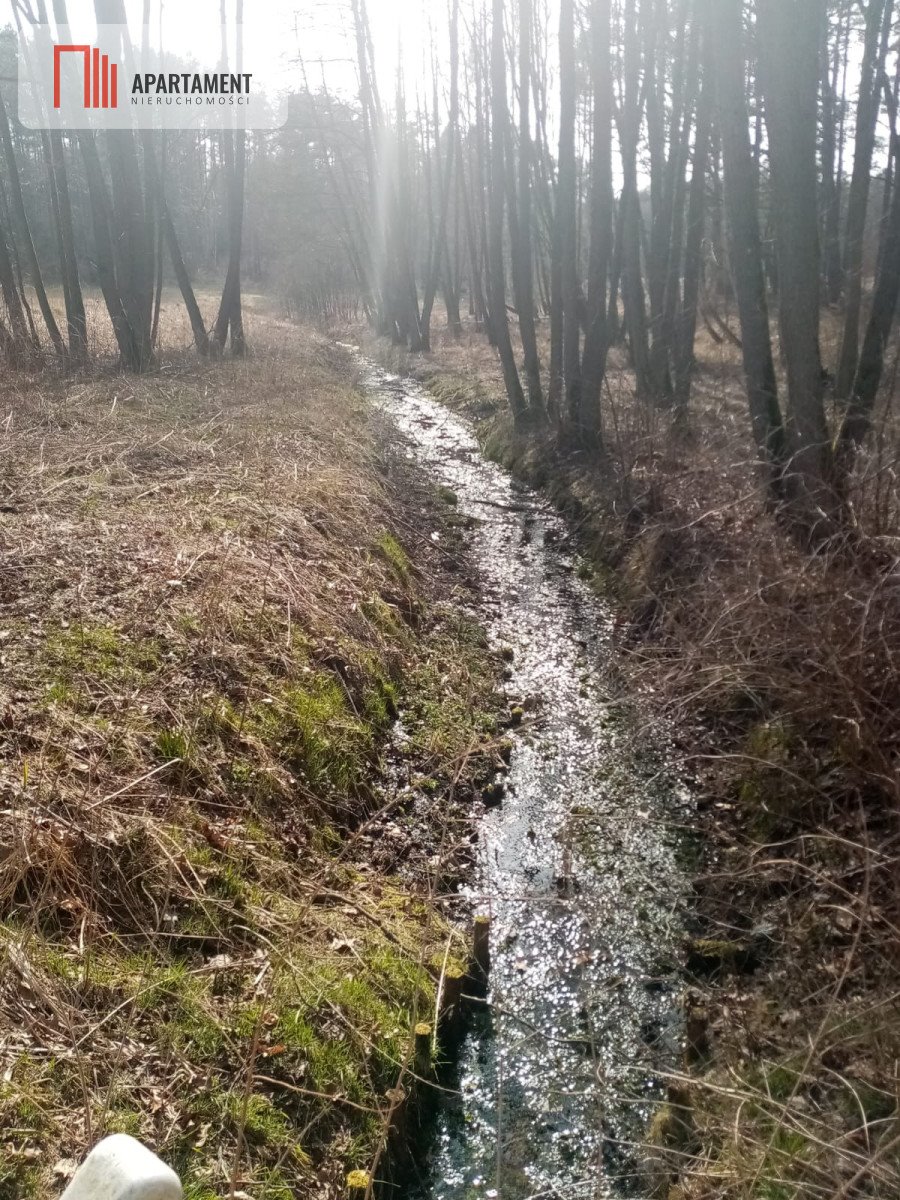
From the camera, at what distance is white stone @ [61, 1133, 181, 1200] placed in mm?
2201

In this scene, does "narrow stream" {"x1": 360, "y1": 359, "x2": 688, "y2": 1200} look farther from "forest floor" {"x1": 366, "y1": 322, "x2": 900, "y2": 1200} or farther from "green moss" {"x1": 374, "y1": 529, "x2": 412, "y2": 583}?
"green moss" {"x1": 374, "y1": 529, "x2": 412, "y2": 583}

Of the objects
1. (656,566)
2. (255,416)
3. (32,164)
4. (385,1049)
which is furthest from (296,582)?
(32,164)

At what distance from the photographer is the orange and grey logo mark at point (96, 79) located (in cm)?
1567

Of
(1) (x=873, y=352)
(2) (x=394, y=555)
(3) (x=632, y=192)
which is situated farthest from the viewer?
(3) (x=632, y=192)

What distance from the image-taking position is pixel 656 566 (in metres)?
7.73

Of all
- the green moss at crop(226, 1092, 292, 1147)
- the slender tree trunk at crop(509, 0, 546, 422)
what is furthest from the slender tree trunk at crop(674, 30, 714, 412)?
the green moss at crop(226, 1092, 292, 1147)

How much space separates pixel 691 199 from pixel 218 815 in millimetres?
12422

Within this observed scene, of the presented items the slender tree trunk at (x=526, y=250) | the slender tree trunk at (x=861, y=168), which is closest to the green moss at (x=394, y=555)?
the slender tree trunk at (x=861, y=168)

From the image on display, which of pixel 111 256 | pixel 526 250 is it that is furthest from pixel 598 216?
pixel 111 256

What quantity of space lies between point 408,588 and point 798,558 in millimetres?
3429

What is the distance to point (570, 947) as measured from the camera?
4230 millimetres

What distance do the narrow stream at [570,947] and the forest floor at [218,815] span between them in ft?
0.95

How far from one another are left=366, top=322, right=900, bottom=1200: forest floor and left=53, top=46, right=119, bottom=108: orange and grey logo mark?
13.8 metres

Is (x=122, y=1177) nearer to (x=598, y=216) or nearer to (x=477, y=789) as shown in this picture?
(x=477, y=789)
